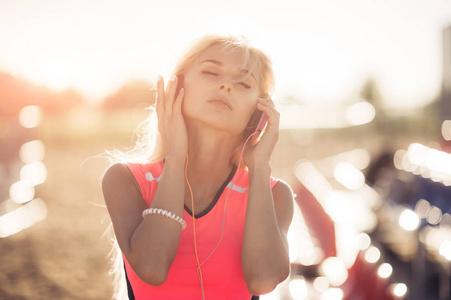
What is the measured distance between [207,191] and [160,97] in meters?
0.47

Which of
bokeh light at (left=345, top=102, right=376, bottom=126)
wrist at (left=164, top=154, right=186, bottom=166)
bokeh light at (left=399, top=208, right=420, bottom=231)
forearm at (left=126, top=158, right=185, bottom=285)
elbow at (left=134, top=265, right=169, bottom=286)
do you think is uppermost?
wrist at (left=164, top=154, right=186, bottom=166)

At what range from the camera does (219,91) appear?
90.1 inches

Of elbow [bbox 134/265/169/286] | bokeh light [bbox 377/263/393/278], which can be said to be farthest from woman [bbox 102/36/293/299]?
bokeh light [bbox 377/263/393/278]

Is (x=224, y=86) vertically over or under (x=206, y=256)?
over

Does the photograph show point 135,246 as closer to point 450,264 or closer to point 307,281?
point 307,281

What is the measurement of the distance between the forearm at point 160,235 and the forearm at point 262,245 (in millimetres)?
287

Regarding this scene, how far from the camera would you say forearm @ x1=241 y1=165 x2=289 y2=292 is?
2148 millimetres

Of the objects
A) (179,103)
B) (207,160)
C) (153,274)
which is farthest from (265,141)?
(153,274)

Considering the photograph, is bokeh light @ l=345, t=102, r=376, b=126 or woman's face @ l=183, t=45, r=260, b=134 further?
bokeh light @ l=345, t=102, r=376, b=126

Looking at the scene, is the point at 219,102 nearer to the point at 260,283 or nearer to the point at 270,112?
the point at 270,112

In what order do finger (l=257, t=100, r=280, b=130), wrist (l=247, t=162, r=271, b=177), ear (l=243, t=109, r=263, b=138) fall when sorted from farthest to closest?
ear (l=243, t=109, r=263, b=138) < finger (l=257, t=100, r=280, b=130) < wrist (l=247, t=162, r=271, b=177)

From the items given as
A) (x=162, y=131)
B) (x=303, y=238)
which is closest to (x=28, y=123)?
(x=303, y=238)

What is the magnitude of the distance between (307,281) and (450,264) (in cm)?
181

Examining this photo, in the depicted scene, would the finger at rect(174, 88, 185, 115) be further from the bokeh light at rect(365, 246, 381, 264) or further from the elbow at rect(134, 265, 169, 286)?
the bokeh light at rect(365, 246, 381, 264)
